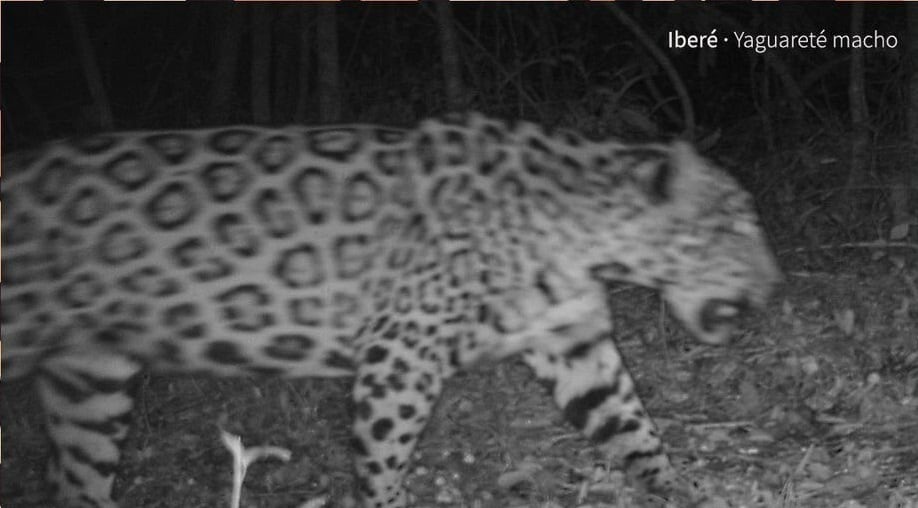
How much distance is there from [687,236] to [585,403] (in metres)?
0.54

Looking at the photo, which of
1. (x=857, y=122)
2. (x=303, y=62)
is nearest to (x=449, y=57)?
(x=303, y=62)

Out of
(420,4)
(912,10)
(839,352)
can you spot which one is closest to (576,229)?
(839,352)

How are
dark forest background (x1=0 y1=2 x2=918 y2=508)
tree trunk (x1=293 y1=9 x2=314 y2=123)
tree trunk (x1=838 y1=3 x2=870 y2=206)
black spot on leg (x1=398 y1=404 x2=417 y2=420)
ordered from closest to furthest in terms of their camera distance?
black spot on leg (x1=398 y1=404 x2=417 y2=420) < dark forest background (x1=0 y1=2 x2=918 y2=508) < tree trunk (x1=838 y1=3 x2=870 y2=206) < tree trunk (x1=293 y1=9 x2=314 y2=123)

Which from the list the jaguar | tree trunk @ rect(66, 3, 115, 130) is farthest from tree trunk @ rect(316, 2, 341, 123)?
the jaguar

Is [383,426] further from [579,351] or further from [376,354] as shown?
[579,351]

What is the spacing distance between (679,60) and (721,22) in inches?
46.3

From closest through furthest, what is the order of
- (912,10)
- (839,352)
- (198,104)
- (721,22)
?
(839,352) → (912,10) → (721,22) → (198,104)

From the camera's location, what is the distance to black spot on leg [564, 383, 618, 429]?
371 cm

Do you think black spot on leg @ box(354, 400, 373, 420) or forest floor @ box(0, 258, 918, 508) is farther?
forest floor @ box(0, 258, 918, 508)

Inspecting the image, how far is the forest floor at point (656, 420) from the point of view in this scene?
3.63 meters

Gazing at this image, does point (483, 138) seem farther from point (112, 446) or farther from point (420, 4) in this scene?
point (420, 4)

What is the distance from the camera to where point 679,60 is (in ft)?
23.8

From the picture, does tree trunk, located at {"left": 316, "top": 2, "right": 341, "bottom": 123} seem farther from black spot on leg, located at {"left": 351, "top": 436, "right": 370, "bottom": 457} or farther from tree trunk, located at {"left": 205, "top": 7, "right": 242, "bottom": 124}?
black spot on leg, located at {"left": 351, "top": 436, "right": 370, "bottom": 457}

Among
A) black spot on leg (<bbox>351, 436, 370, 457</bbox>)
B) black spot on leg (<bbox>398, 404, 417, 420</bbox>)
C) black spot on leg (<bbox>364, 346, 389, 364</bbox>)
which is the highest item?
black spot on leg (<bbox>364, 346, 389, 364</bbox>)
